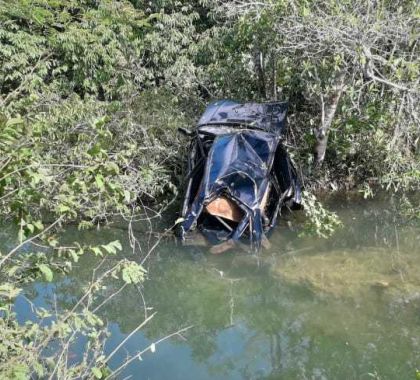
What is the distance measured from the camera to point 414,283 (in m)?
6.96

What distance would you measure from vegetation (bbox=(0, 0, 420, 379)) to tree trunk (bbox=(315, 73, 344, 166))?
2 centimetres

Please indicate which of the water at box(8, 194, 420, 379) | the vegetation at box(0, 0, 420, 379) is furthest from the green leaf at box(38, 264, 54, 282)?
the vegetation at box(0, 0, 420, 379)

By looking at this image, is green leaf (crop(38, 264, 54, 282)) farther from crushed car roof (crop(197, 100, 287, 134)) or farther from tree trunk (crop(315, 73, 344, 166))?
tree trunk (crop(315, 73, 344, 166))

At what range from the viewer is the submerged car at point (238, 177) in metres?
8.14

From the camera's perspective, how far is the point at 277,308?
6539mm

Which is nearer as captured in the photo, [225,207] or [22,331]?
[22,331]

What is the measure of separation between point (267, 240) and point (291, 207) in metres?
1.04

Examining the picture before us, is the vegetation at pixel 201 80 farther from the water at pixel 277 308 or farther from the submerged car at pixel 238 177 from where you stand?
the submerged car at pixel 238 177

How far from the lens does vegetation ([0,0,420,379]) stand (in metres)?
8.07

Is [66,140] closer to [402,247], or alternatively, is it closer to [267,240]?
[267,240]

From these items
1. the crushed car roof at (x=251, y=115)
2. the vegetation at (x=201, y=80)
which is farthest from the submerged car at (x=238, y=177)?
the vegetation at (x=201, y=80)

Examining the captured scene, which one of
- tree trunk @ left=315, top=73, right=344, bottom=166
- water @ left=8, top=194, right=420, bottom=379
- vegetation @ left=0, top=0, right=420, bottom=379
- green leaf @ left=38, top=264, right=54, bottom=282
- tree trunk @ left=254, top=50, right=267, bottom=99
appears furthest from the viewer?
tree trunk @ left=254, top=50, right=267, bottom=99

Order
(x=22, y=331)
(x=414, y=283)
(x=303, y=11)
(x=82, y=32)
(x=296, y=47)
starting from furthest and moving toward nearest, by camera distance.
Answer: (x=82, y=32)
(x=296, y=47)
(x=303, y=11)
(x=414, y=283)
(x=22, y=331)

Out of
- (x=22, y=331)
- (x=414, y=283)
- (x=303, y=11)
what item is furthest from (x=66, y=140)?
(x=22, y=331)
